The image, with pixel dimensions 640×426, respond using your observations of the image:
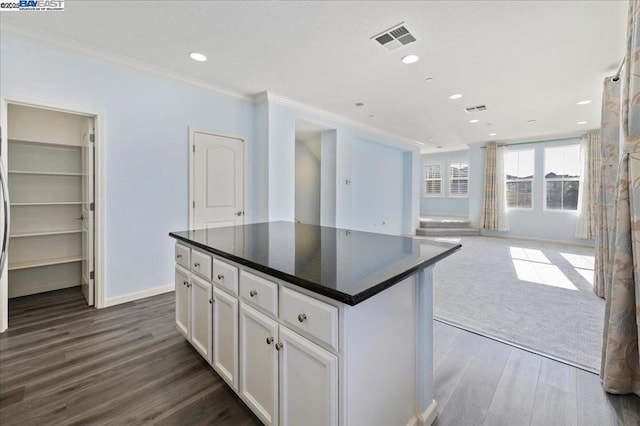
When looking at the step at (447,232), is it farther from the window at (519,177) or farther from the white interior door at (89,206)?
the white interior door at (89,206)

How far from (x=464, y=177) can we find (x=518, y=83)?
20.6ft

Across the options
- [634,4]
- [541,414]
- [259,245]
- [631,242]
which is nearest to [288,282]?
[259,245]

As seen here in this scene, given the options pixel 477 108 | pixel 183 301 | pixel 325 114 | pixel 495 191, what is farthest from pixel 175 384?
pixel 495 191

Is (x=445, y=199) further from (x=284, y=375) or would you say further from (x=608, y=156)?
(x=284, y=375)

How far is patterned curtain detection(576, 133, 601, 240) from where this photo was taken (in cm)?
625

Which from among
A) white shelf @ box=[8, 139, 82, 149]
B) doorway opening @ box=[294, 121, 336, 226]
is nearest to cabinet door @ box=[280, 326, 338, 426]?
white shelf @ box=[8, 139, 82, 149]

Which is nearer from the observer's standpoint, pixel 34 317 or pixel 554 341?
pixel 554 341

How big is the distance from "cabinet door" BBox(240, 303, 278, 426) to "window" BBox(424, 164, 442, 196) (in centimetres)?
1000

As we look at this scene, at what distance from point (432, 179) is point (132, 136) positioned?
954 cm

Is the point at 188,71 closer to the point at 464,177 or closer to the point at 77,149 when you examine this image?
the point at 77,149

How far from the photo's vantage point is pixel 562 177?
694cm

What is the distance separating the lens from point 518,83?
3.69m

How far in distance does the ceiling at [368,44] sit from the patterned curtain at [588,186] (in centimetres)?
247

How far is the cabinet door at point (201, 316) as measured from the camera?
1.83 m
